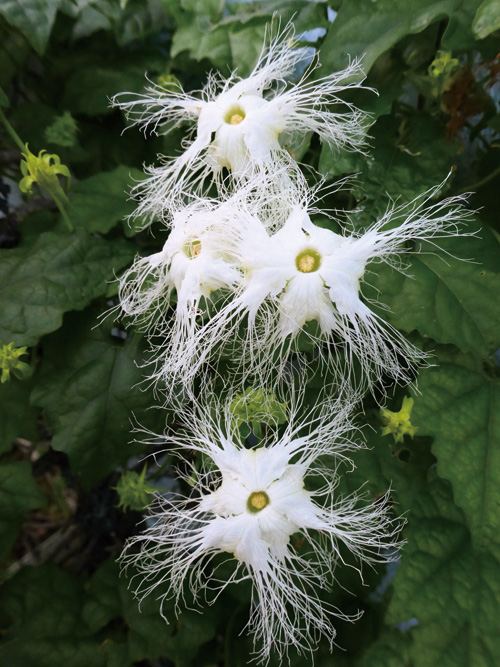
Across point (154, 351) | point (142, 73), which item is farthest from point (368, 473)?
point (142, 73)

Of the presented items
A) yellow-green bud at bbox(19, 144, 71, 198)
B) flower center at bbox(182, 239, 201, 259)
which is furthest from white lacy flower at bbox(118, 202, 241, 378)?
yellow-green bud at bbox(19, 144, 71, 198)

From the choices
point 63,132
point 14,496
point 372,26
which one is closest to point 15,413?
point 14,496

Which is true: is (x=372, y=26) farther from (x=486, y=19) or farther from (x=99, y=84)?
(x=99, y=84)

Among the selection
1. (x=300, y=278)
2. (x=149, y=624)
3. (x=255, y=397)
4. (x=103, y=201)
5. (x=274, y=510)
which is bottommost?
(x=149, y=624)

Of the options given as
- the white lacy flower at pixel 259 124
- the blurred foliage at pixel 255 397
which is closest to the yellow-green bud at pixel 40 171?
the blurred foliage at pixel 255 397

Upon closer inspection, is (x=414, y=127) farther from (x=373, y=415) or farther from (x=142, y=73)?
(x=142, y=73)

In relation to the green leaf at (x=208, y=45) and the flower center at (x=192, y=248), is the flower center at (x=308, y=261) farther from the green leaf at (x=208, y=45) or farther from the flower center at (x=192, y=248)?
the green leaf at (x=208, y=45)
